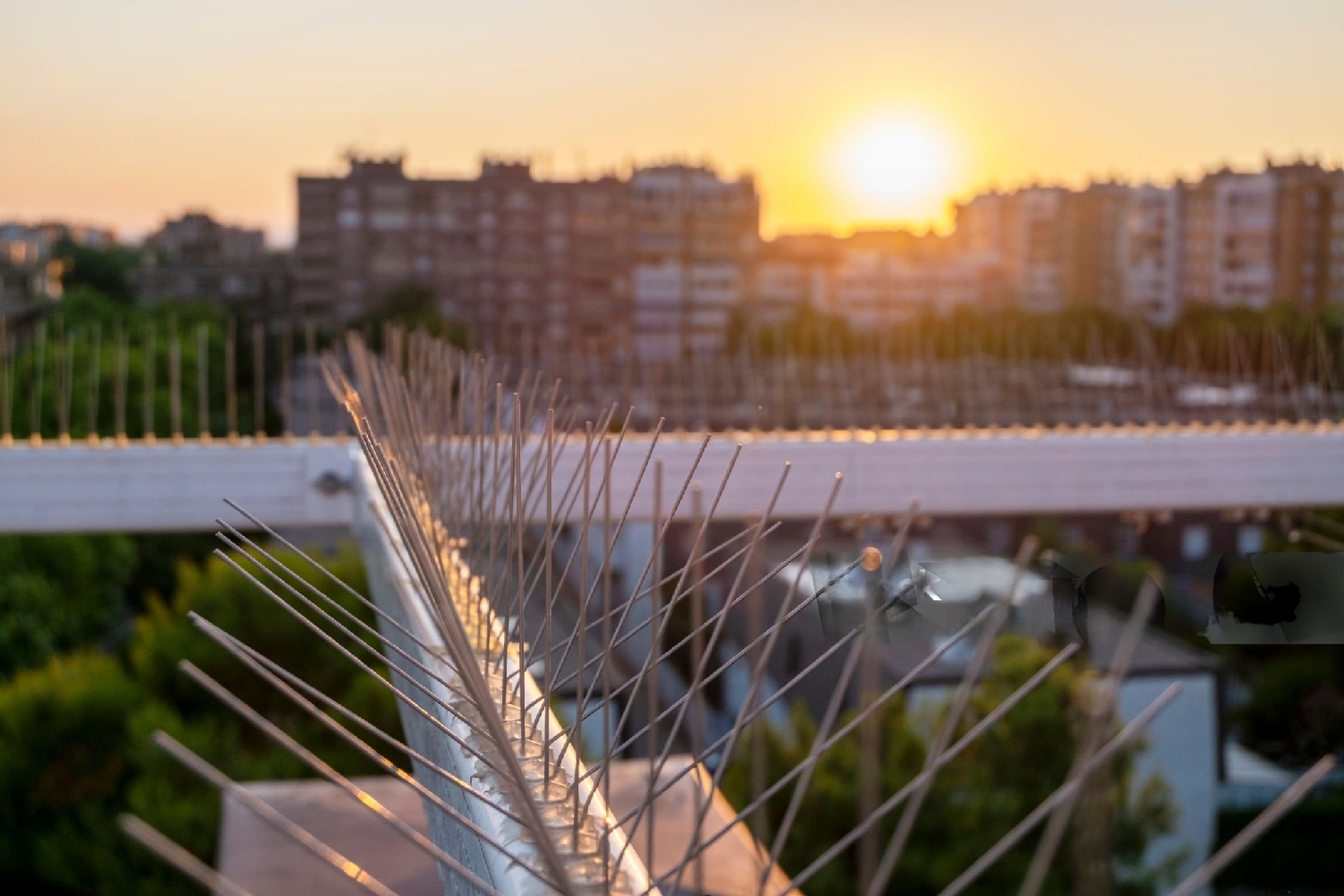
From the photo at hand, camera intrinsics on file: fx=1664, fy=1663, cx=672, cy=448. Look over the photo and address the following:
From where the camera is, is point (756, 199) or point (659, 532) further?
point (756, 199)

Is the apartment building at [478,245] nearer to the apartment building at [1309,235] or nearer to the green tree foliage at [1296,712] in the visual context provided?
the apartment building at [1309,235]

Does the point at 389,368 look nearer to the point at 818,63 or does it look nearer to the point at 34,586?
the point at 34,586

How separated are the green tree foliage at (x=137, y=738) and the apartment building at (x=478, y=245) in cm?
1775

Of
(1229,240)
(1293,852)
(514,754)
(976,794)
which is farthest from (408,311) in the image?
(514,754)

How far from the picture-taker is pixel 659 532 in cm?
98

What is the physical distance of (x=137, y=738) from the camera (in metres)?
7.29

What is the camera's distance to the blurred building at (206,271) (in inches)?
1067

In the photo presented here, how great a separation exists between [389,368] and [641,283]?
80.0 ft

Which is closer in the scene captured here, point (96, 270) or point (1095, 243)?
point (96, 270)

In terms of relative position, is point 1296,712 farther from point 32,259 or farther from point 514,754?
point 32,259

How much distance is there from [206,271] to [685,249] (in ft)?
26.4

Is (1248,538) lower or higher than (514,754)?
lower

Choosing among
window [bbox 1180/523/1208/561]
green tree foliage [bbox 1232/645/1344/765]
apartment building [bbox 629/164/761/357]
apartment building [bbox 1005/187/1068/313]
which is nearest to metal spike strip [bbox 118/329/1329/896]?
green tree foliage [bbox 1232/645/1344/765]

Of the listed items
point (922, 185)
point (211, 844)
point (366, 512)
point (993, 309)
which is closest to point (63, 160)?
point (922, 185)
